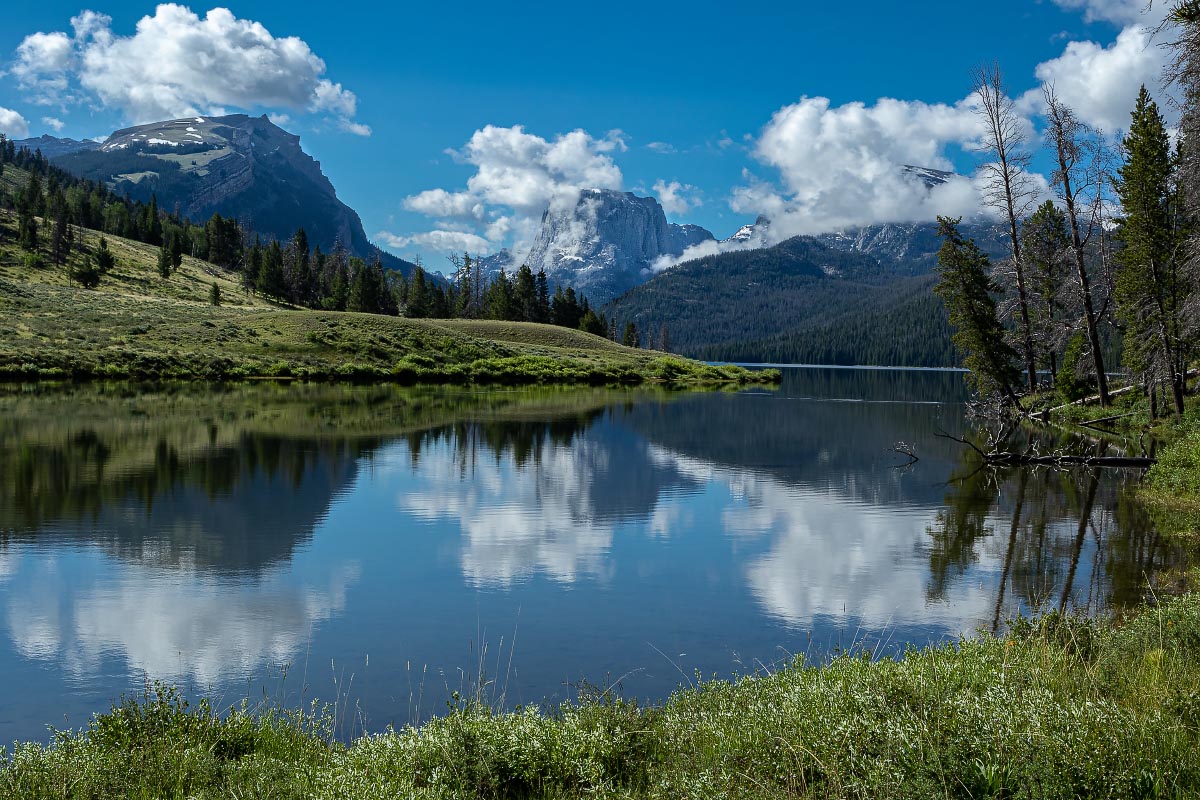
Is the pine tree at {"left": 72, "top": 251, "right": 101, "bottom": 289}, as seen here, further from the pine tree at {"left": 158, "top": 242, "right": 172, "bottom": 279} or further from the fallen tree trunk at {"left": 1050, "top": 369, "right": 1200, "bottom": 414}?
the fallen tree trunk at {"left": 1050, "top": 369, "right": 1200, "bottom": 414}

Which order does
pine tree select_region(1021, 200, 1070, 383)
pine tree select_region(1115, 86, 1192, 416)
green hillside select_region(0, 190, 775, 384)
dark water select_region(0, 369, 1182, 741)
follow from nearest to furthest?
1. dark water select_region(0, 369, 1182, 741)
2. pine tree select_region(1115, 86, 1192, 416)
3. pine tree select_region(1021, 200, 1070, 383)
4. green hillside select_region(0, 190, 775, 384)

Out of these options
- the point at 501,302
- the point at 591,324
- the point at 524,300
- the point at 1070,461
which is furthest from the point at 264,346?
the point at 591,324

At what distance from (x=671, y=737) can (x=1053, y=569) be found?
1188 centimetres

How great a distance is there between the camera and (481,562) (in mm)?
16422

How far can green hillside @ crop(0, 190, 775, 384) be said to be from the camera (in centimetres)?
7438

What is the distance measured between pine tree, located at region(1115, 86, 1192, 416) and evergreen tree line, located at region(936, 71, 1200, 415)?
7 centimetres

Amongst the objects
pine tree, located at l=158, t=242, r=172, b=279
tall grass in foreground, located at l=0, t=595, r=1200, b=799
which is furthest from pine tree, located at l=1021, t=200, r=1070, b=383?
pine tree, located at l=158, t=242, r=172, b=279

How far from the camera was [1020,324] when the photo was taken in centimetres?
4588

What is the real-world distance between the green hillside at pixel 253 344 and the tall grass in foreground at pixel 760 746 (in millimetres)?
72135

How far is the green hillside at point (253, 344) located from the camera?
74.4 metres

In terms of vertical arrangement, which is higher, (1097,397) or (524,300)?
(524,300)

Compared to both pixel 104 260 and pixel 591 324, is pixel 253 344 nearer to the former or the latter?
pixel 104 260

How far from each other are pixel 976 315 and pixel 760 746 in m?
46.1

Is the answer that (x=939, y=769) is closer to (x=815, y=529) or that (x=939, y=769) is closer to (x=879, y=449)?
(x=815, y=529)
